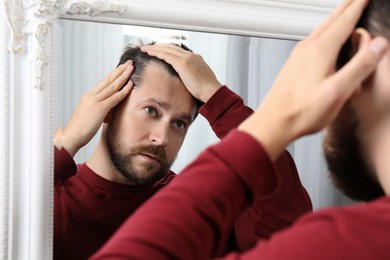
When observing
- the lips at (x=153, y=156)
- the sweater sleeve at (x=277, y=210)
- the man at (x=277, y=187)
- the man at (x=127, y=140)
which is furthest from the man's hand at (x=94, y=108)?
the man at (x=277, y=187)

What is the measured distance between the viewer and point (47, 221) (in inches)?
38.2

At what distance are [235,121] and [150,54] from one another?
0.71ft

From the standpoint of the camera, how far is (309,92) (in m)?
0.59

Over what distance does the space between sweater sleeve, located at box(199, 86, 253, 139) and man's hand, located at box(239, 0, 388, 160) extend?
45 cm

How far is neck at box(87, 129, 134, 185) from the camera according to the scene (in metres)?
1.00

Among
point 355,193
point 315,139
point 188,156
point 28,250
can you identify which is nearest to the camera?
point 355,193

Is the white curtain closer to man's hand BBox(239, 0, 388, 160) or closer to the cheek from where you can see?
the cheek

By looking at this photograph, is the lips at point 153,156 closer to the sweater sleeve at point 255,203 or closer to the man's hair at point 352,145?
the sweater sleeve at point 255,203

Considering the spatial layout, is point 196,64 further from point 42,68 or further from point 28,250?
point 28,250

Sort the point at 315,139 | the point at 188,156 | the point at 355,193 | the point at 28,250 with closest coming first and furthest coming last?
the point at 355,193 < the point at 28,250 < the point at 188,156 < the point at 315,139

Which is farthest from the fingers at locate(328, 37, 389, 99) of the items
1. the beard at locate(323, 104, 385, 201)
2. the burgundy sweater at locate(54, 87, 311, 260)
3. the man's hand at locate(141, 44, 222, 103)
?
the man's hand at locate(141, 44, 222, 103)

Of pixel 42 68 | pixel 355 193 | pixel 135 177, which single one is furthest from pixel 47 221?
pixel 355 193

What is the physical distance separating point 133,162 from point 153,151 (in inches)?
1.7

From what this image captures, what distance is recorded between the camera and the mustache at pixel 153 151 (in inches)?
40.0
